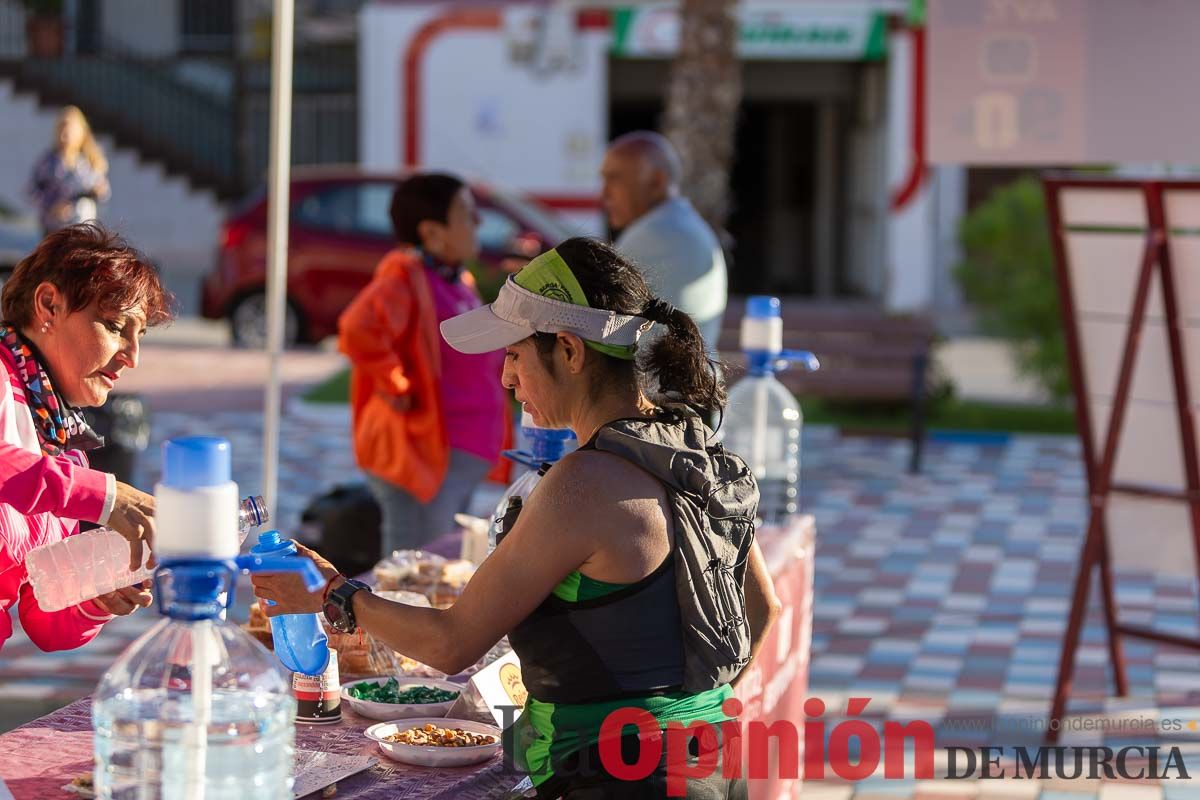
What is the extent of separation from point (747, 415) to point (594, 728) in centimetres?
253

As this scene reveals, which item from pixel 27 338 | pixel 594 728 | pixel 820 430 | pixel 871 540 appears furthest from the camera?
pixel 820 430

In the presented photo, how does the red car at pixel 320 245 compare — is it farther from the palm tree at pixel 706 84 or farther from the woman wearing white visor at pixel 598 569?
the woman wearing white visor at pixel 598 569

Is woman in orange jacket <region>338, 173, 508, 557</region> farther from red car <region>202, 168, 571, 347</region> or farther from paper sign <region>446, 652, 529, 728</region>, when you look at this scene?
red car <region>202, 168, 571, 347</region>

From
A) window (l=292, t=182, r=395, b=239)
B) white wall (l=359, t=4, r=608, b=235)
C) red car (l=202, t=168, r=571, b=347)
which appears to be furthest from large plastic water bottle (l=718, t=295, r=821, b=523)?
white wall (l=359, t=4, r=608, b=235)

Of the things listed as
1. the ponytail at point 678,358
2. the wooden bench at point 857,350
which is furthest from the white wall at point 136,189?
the ponytail at point 678,358

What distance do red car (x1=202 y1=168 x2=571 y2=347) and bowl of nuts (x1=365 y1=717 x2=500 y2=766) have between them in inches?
494

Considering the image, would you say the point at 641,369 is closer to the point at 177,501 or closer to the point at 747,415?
the point at 177,501

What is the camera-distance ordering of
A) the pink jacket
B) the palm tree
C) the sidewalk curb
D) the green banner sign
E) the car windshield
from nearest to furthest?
the pink jacket
the sidewalk curb
the palm tree
the car windshield
the green banner sign

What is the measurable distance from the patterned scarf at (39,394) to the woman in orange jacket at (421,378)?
2.76m

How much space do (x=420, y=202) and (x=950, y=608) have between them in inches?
133

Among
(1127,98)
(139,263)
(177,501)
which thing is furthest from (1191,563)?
(177,501)

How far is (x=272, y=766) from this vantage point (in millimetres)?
2447

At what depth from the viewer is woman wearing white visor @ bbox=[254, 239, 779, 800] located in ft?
8.99

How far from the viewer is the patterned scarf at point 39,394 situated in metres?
3.01
